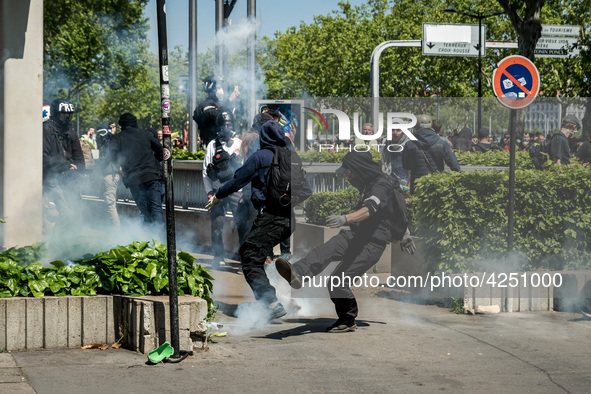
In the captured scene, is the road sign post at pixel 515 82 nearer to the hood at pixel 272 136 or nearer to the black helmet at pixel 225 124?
the hood at pixel 272 136

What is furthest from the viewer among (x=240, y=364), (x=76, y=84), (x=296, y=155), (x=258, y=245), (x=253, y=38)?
(x=253, y=38)

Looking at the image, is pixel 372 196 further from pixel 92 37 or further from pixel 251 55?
pixel 251 55

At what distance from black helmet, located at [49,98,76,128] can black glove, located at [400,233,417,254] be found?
472 cm

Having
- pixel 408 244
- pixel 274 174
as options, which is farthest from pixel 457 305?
pixel 274 174

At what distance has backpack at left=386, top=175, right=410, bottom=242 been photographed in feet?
24.1

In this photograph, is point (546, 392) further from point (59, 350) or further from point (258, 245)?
point (59, 350)

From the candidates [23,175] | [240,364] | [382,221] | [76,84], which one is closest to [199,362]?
[240,364]

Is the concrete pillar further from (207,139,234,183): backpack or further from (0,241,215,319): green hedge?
(207,139,234,183): backpack

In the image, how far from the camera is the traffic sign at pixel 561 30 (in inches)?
722

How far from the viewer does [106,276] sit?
6.27 meters

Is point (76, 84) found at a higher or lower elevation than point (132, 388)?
higher

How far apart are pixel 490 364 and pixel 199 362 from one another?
6.50 feet

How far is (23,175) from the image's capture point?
Result: 8039mm

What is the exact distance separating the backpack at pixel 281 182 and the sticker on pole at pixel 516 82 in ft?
8.50
